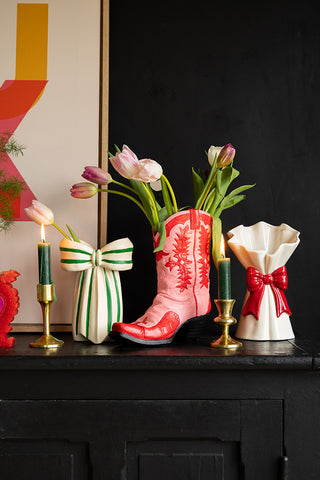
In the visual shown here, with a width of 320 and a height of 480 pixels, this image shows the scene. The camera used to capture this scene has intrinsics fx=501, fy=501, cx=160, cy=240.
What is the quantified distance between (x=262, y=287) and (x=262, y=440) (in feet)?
1.19

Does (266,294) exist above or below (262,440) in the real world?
above

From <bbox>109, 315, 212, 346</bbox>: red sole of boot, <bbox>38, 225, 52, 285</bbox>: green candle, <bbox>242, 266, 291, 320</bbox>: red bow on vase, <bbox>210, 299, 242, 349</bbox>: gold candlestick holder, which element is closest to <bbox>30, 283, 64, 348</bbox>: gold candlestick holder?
<bbox>38, 225, 52, 285</bbox>: green candle

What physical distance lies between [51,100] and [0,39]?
0.76ft

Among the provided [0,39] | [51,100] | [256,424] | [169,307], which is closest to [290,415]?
[256,424]

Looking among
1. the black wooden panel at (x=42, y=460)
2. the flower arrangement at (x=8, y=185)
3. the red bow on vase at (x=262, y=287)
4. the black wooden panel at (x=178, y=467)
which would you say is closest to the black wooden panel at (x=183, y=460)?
the black wooden panel at (x=178, y=467)

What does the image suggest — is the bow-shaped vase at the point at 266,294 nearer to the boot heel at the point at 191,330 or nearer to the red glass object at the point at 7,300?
the boot heel at the point at 191,330

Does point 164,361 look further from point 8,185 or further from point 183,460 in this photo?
point 8,185

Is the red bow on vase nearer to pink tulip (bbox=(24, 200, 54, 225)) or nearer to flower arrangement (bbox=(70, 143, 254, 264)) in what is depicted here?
flower arrangement (bbox=(70, 143, 254, 264))

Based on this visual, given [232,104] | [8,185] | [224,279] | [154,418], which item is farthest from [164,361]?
[232,104]

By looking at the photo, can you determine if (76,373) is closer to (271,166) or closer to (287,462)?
(287,462)

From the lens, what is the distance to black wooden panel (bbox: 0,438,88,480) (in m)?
1.03

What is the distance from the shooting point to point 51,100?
1450 mm

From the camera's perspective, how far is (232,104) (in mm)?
1504

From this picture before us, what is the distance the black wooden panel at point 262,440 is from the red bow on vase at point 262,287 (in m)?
0.25
